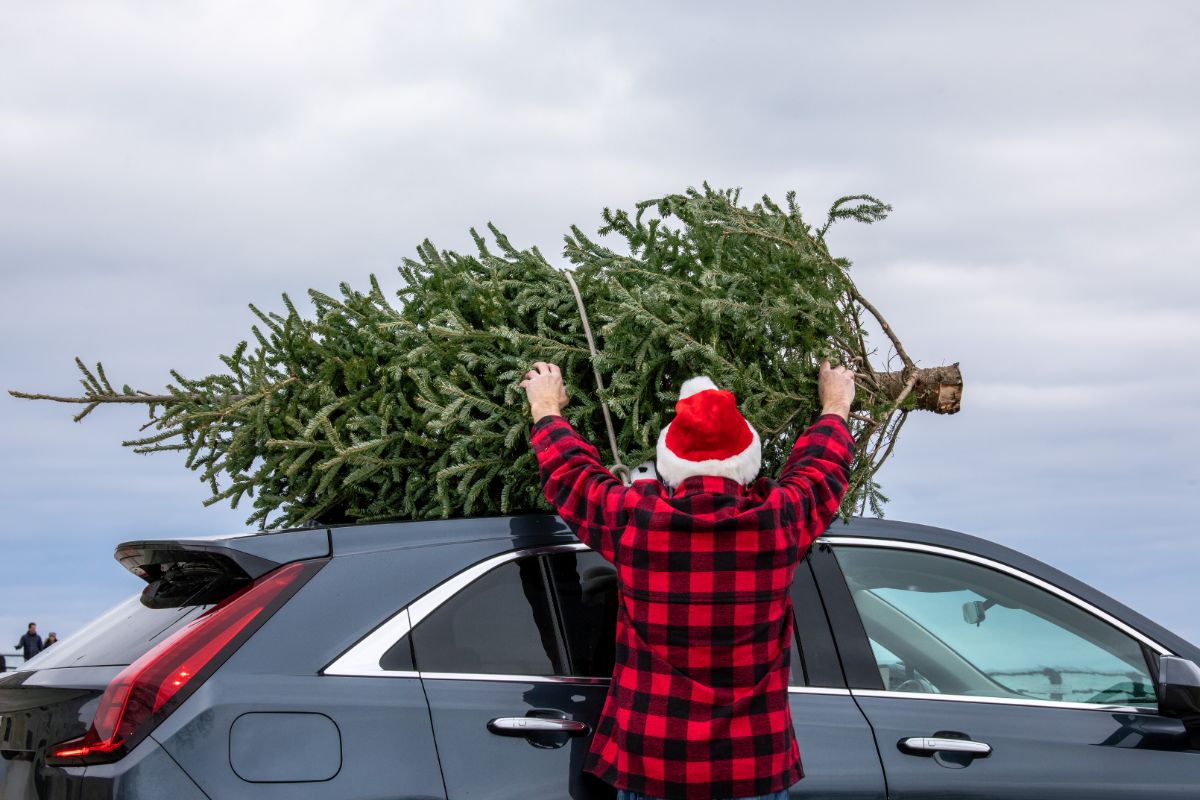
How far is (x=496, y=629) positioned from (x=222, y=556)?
85 cm

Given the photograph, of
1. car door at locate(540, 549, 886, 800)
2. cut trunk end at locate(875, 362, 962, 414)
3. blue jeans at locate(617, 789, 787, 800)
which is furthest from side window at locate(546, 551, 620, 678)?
Result: cut trunk end at locate(875, 362, 962, 414)

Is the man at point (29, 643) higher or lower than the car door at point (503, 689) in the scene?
lower

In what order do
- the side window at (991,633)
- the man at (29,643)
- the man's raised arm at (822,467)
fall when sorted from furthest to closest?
the man at (29,643)
the side window at (991,633)
the man's raised arm at (822,467)

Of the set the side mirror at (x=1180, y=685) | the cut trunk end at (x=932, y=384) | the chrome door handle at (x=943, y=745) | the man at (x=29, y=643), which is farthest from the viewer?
the man at (x=29, y=643)

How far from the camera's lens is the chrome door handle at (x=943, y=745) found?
3840mm

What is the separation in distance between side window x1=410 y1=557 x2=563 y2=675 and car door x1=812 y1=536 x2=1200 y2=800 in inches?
37.4

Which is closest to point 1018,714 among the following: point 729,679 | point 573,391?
point 729,679

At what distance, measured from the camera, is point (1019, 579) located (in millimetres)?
4254

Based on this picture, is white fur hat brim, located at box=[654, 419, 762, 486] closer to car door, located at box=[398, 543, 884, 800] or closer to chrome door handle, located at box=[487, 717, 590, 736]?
car door, located at box=[398, 543, 884, 800]

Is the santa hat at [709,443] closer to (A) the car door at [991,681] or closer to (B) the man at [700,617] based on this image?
(B) the man at [700,617]

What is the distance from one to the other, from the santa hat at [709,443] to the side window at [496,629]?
573 mm

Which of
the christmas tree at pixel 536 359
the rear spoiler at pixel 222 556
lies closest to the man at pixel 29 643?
the christmas tree at pixel 536 359

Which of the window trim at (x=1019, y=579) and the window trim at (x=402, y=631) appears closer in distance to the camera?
the window trim at (x=402, y=631)

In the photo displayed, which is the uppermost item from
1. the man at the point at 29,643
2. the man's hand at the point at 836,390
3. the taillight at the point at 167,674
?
the man's hand at the point at 836,390
